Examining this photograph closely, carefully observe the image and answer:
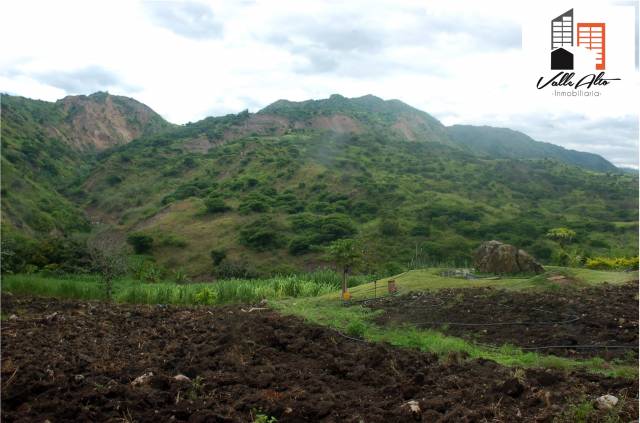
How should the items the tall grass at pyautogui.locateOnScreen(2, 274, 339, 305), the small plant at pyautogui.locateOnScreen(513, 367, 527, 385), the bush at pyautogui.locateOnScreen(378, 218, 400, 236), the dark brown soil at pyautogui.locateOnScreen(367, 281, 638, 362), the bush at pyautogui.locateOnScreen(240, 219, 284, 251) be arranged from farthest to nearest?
1. the bush at pyautogui.locateOnScreen(378, 218, 400, 236)
2. the bush at pyautogui.locateOnScreen(240, 219, 284, 251)
3. the tall grass at pyautogui.locateOnScreen(2, 274, 339, 305)
4. the dark brown soil at pyautogui.locateOnScreen(367, 281, 638, 362)
5. the small plant at pyautogui.locateOnScreen(513, 367, 527, 385)

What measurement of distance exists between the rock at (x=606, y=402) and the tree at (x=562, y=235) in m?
32.3

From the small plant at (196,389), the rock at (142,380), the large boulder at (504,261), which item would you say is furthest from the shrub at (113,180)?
the small plant at (196,389)

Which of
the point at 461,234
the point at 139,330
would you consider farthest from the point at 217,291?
the point at 461,234

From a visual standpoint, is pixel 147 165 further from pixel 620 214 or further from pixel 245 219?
pixel 620 214

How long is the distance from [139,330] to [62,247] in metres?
15.9

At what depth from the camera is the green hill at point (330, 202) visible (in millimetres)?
40219

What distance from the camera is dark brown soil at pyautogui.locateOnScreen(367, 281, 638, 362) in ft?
27.0

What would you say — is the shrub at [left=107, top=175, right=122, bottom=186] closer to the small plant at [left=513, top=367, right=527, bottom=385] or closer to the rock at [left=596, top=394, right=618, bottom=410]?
the small plant at [left=513, top=367, right=527, bottom=385]

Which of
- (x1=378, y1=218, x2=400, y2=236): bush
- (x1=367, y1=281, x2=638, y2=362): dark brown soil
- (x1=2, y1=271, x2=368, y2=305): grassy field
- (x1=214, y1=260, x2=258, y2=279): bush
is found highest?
(x1=367, y1=281, x2=638, y2=362): dark brown soil

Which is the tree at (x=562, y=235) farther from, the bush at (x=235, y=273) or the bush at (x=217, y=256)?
the bush at (x=217, y=256)

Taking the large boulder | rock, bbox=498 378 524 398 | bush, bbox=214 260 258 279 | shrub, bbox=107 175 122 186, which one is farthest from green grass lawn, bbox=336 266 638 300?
shrub, bbox=107 175 122 186

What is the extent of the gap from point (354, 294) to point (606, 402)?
385 inches

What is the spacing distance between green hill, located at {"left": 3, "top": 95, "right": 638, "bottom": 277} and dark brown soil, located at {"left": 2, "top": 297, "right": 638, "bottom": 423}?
20.5 metres

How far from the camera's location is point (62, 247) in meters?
24.1
